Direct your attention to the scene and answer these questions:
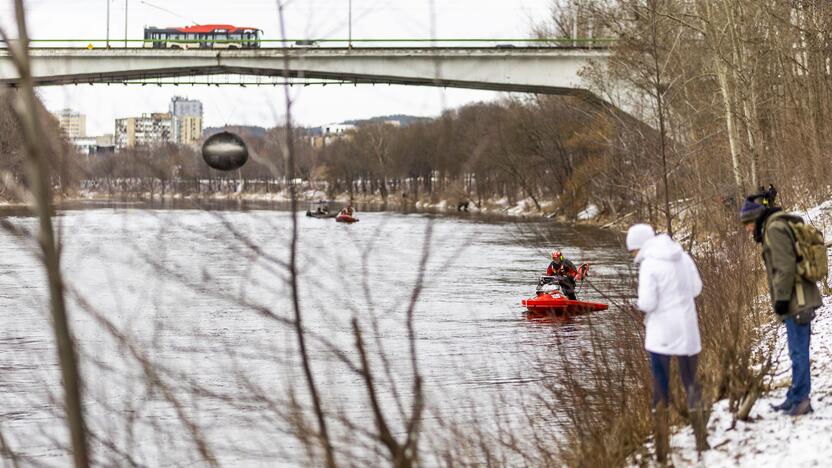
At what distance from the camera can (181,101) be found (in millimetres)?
4879

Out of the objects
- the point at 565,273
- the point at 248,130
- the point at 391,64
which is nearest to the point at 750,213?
the point at 248,130

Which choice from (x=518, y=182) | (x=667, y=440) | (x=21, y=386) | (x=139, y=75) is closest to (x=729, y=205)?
(x=21, y=386)

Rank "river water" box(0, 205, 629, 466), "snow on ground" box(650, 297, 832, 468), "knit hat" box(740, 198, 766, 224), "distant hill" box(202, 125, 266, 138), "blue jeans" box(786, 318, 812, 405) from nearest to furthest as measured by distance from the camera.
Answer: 1. "distant hill" box(202, 125, 266, 138)
2. "river water" box(0, 205, 629, 466)
3. "snow on ground" box(650, 297, 832, 468)
4. "blue jeans" box(786, 318, 812, 405)
5. "knit hat" box(740, 198, 766, 224)

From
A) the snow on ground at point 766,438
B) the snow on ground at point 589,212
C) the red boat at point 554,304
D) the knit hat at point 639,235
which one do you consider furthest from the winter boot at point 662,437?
the snow on ground at point 589,212

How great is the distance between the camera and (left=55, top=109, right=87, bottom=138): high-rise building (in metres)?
3.70

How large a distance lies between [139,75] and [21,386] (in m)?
39.6

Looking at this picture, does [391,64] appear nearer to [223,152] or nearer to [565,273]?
[565,273]

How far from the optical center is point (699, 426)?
7.87 meters

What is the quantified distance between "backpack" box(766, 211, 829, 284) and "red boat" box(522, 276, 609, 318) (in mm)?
14153

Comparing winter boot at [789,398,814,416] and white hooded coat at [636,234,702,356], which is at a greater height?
white hooded coat at [636,234,702,356]

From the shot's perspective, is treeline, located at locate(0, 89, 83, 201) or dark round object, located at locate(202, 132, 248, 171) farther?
dark round object, located at locate(202, 132, 248, 171)

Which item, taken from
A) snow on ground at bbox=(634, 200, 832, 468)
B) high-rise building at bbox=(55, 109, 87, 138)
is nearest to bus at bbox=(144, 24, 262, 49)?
snow on ground at bbox=(634, 200, 832, 468)

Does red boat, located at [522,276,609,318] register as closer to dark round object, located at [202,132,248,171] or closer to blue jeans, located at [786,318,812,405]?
blue jeans, located at [786,318,812,405]

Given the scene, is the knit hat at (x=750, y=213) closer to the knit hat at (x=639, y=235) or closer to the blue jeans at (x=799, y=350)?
the blue jeans at (x=799, y=350)
